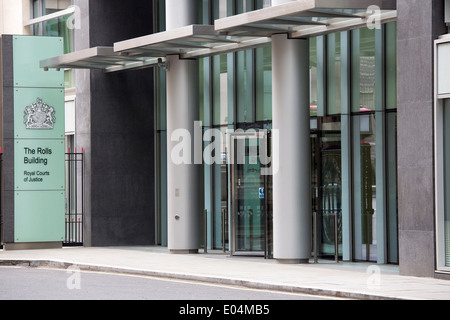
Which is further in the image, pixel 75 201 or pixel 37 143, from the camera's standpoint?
pixel 75 201

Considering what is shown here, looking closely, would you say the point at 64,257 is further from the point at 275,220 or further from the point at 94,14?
the point at 94,14

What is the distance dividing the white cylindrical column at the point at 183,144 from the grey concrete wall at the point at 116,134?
3.59 m

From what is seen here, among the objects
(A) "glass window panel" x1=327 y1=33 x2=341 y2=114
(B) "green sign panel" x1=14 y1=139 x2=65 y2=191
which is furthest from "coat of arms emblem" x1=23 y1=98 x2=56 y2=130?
(A) "glass window panel" x1=327 y1=33 x2=341 y2=114

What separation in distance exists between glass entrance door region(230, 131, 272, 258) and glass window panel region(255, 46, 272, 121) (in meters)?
1.28

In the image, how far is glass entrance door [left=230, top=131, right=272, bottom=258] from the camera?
23.3 m

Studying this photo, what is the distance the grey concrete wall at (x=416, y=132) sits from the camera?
687 inches

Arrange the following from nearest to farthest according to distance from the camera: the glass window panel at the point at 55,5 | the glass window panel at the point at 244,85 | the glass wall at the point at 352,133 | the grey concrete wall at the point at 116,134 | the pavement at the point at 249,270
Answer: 1. the pavement at the point at 249,270
2. the glass wall at the point at 352,133
3. the glass window panel at the point at 244,85
4. the grey concrete wall at the point at 116,134
5. the glass window panel at the point at 55,5

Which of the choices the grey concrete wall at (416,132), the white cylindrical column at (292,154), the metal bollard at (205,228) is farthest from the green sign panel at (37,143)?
the grey concrete wall at (416,132)

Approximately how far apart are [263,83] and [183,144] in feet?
7.50

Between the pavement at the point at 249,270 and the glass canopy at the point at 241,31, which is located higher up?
the glass canopy at the point at 241,31

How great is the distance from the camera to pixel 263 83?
969 inches
